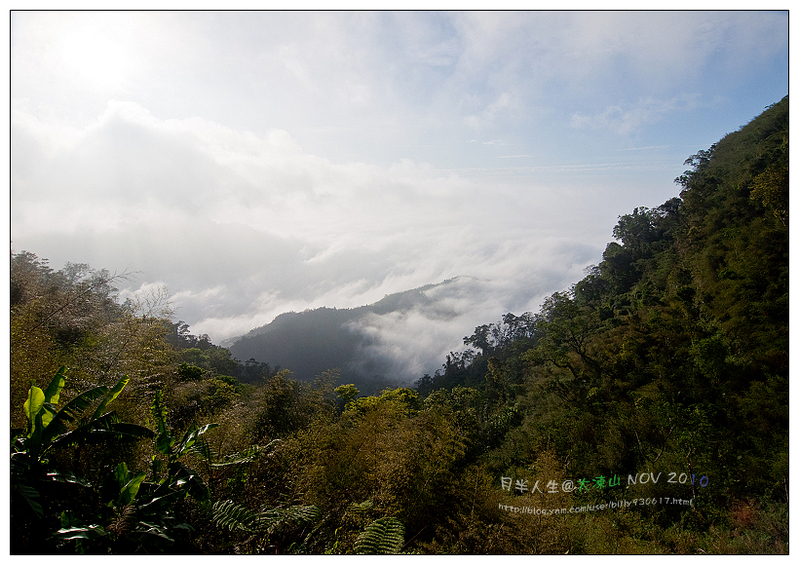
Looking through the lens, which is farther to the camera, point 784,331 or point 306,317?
point 306,317

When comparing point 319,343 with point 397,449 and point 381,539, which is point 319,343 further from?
point 381,539

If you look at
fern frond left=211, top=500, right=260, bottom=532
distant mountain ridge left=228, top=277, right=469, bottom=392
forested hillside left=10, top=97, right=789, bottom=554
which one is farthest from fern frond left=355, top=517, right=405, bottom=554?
distant mountain ridge left=228, top=277, right=469, bottom=392

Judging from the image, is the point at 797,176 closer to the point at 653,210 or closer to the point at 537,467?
the point at 537,467

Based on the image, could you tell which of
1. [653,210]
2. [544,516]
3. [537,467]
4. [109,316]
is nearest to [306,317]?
[109,316]

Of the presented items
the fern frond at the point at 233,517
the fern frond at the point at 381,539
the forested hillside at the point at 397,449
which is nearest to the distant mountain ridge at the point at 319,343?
the forested hillside at the point at 397,449

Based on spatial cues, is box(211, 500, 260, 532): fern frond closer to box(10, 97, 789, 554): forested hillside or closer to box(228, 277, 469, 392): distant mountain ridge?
box(10, 97, 789, 554): forested hillside

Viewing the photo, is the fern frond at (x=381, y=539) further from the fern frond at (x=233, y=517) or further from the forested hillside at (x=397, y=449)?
the fern frond at (x=233, y=517)
